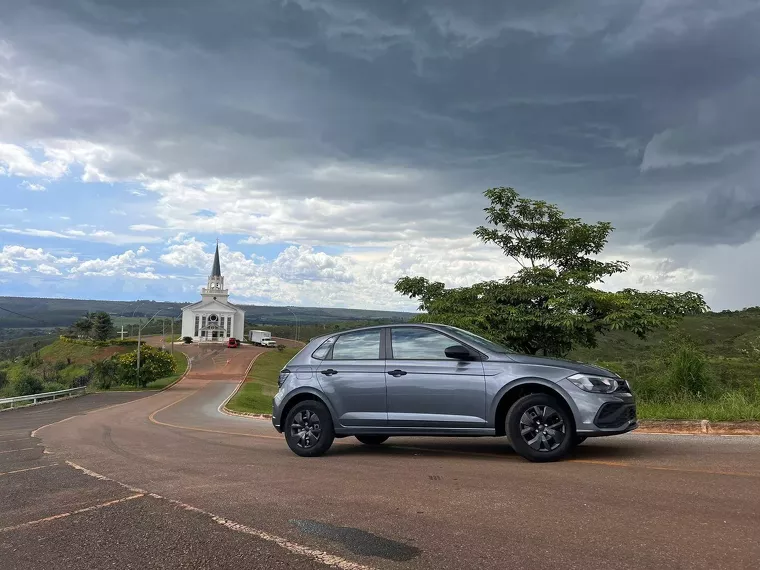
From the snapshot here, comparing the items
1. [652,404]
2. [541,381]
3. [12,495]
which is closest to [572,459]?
[541,381]

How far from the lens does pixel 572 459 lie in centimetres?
776

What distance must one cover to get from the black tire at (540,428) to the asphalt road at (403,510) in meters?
0.26

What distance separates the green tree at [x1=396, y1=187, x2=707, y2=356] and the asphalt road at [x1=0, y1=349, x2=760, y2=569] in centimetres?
689

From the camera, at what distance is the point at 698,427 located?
32.5 feet

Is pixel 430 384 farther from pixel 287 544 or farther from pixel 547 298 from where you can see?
pixel 547 298

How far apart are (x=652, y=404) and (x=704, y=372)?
1.99m

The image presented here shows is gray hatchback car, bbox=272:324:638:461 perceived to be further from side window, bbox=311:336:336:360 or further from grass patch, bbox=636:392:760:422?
grass patch, bbox=636:392:760:422

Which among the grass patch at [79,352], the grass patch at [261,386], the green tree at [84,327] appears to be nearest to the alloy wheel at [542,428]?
the grass patch at [261,386]

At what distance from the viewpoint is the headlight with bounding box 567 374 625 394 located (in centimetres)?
746

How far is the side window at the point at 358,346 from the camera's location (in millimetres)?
8805

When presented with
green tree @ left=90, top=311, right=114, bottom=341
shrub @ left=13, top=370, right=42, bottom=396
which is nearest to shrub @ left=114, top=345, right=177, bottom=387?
shrub @ left=13, top=370, right=42, bottom=396

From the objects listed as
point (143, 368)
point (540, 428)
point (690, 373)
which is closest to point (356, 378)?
point (540, 428)

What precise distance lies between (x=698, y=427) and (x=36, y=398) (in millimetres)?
49652

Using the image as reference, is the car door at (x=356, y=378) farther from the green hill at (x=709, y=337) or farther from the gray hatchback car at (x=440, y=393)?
the green hill at (x=709, y=337)
